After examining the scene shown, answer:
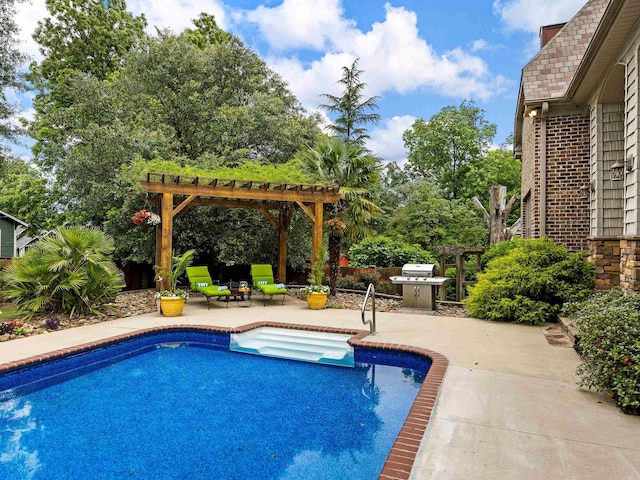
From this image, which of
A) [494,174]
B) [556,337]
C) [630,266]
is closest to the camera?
[630,266]

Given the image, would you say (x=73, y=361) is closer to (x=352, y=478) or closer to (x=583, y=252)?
(x=352, y=478)

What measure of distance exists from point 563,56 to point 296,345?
804cm

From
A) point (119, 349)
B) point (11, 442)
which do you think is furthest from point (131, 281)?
point (11, 442)

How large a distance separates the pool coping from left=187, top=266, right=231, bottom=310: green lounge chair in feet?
6.80

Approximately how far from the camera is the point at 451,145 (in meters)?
26.0

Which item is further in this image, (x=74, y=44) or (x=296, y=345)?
(x=74, y=44)

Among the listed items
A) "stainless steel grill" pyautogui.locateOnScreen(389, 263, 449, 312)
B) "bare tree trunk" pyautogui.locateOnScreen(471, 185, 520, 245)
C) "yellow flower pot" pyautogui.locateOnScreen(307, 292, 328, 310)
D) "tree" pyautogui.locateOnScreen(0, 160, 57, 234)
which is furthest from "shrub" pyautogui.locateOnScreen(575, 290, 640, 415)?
"tree" pyautogui.locateOnScreen(0, 160, 57, 234)

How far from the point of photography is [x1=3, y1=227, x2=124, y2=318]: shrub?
752 centimetres

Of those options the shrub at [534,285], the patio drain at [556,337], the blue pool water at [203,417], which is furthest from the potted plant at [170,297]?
the patio drain at [556,337]

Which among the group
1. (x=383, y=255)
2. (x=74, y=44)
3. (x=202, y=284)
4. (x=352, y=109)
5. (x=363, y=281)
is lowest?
(x=363, y=281)

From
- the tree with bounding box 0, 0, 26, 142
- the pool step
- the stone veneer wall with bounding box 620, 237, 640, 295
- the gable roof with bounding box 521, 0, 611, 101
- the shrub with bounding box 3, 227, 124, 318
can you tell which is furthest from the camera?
the tree with bounding box 0, 0, 26, 142

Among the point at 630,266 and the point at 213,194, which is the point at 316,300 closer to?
the point at 213,194

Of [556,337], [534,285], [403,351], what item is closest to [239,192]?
[403,351]

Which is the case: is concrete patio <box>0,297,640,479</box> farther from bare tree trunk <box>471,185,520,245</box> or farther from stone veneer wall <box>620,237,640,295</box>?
bare tree trunk <box>471,185,520,245</box>
